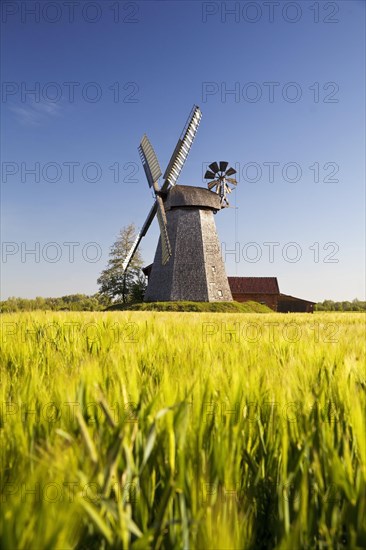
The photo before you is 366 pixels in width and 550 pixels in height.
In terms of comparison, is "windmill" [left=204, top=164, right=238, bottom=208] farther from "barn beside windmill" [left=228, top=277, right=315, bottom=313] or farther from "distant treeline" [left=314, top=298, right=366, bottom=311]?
"distant treeline" [left=314, top=298, right=366, bottom=311]

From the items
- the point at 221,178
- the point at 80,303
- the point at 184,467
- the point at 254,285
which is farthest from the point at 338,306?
the point at 184,467

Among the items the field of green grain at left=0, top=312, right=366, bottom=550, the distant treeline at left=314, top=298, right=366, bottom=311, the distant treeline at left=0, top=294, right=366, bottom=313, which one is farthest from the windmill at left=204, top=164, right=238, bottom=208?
the field of green grain at left=0, top=312, right=366, bottom=550

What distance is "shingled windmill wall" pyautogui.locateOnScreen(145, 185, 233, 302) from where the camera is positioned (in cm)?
3181

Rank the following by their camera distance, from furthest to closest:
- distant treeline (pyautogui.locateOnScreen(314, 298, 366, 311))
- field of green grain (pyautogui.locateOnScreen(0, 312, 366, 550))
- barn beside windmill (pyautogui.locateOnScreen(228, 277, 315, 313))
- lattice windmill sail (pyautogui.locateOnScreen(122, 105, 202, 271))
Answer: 1. distant treeline (pyautogui.locateOnScreen(314, 298, 366, 311))
2. barn beside windmill (pyautogui.locateOnScreen(228, 277, 315, 313))
3. lattice windmill sail (pyautogui.locateOnScreen(122, 105, 202, 271))
4. field of green grain (pyautogui.locateOnScreen(0, 312, 366, 550))

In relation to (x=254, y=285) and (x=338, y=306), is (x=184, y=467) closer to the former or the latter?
(x=254, y=285)

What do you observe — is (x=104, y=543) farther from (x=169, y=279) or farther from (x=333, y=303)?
(x=333, y=303)

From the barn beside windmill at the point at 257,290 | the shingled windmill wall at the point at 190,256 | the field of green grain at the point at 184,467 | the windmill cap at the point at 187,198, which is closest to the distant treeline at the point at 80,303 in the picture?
the shingled windmill wall at the point at 190,256

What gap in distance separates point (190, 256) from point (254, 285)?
67.3 feet

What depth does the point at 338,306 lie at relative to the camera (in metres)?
58.6

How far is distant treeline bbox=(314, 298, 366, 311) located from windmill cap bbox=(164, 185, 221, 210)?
29.1m

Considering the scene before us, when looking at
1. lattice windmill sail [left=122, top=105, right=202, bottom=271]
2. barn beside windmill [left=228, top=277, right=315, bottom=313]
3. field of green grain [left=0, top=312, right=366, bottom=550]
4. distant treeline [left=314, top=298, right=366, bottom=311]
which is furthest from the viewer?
distant treeline [left=314, top=298, right=366, bottom=311]

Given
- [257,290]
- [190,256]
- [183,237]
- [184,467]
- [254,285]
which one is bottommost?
[184,467]

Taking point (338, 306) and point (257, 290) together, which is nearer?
point (257, 290)

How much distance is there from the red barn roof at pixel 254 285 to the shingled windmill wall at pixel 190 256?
53.9 ft
